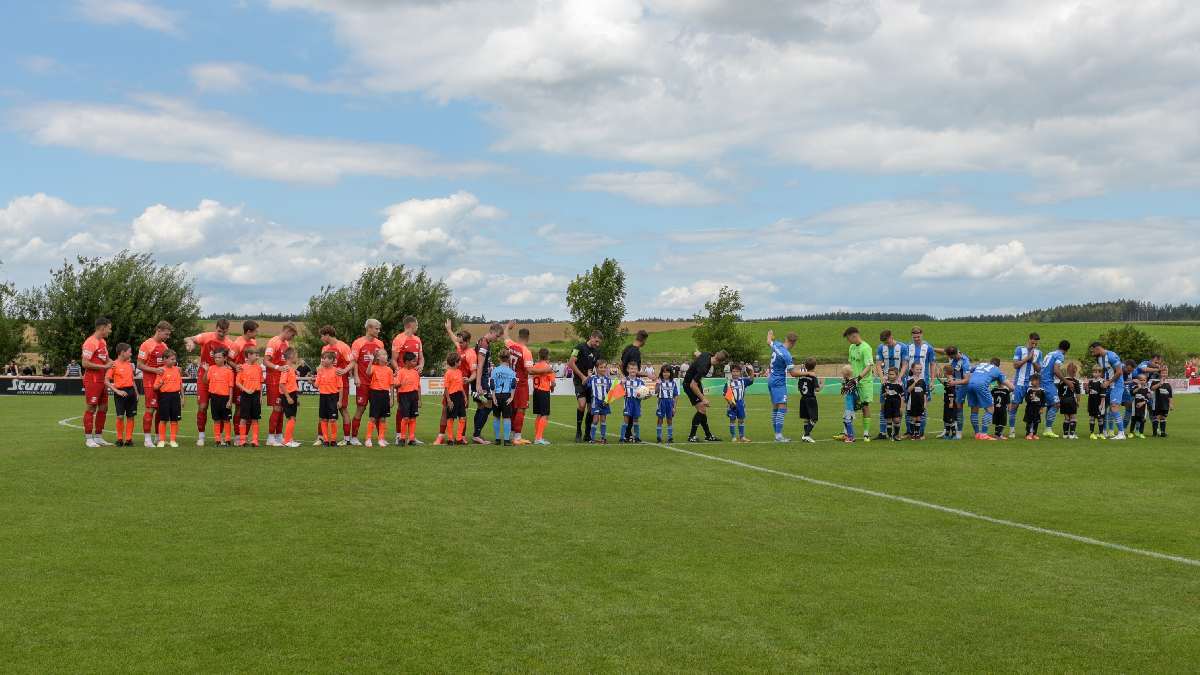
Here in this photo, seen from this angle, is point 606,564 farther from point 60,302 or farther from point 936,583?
point 60,302

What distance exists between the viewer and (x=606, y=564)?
7.70 meters

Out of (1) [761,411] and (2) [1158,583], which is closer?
(2) [1158,583]

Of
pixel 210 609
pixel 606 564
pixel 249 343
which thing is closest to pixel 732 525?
pixel 606 564

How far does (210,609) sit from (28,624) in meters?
1.01

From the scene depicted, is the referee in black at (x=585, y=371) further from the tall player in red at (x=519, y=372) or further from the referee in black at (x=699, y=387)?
the referee in black at (x=699, y=387)

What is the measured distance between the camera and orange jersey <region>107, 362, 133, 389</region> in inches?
645

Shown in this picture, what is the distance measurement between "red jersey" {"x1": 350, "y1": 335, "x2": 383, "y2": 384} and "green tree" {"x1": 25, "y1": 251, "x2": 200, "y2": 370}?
46.7 m

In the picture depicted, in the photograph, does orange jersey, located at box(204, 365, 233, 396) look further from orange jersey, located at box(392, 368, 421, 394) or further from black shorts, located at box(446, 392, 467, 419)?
black shorts, located at box(446, 392, 467, 419)

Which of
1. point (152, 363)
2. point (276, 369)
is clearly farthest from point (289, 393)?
point (152, 363)

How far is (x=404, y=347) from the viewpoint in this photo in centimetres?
1719

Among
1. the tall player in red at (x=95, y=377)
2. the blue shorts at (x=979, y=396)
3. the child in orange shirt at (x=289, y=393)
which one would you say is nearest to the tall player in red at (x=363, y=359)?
the child in orange shirt at (x=289, y=393)

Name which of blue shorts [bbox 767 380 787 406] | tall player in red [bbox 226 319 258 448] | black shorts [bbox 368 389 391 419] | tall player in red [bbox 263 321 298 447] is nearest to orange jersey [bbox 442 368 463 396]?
black shorts [bbox 368 389 391 419]

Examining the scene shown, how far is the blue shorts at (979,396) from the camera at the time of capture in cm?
1944

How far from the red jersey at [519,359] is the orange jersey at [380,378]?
83.4 inches
